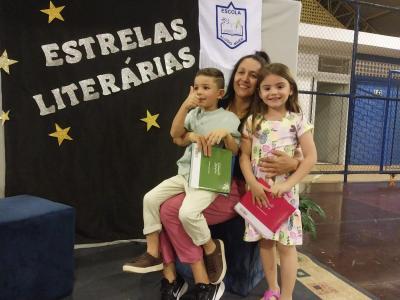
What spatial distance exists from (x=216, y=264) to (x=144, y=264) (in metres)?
0.40

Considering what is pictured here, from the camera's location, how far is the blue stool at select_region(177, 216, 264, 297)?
2.32 m

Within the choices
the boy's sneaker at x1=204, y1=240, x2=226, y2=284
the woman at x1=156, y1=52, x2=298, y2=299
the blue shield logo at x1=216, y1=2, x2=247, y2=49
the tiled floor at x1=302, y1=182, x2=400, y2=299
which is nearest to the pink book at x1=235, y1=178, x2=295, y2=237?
the woman at x1=156, y1=52, x2=298, y2=299

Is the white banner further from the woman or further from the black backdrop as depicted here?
the woman

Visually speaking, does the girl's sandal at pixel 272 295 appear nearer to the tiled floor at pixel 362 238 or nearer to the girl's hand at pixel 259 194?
the girl's hand at pixel 259 194

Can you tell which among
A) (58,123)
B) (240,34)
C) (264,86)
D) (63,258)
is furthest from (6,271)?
(240,34)

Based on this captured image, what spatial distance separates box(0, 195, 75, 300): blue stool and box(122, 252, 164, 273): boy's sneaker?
0.39 m

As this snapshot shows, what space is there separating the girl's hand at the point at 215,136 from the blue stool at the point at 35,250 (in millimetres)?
906

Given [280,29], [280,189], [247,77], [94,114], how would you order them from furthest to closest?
[280,29], [94,114], [247,77], [280,189]

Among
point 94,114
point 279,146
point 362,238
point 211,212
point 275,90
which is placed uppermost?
point 275,90

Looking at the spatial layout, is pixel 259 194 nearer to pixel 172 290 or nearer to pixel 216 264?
pixel 216 264

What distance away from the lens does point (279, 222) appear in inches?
78.7

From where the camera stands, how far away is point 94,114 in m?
2.88

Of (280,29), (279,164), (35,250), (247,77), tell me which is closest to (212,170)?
(279,164)

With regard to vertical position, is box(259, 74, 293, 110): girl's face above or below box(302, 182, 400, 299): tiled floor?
above
